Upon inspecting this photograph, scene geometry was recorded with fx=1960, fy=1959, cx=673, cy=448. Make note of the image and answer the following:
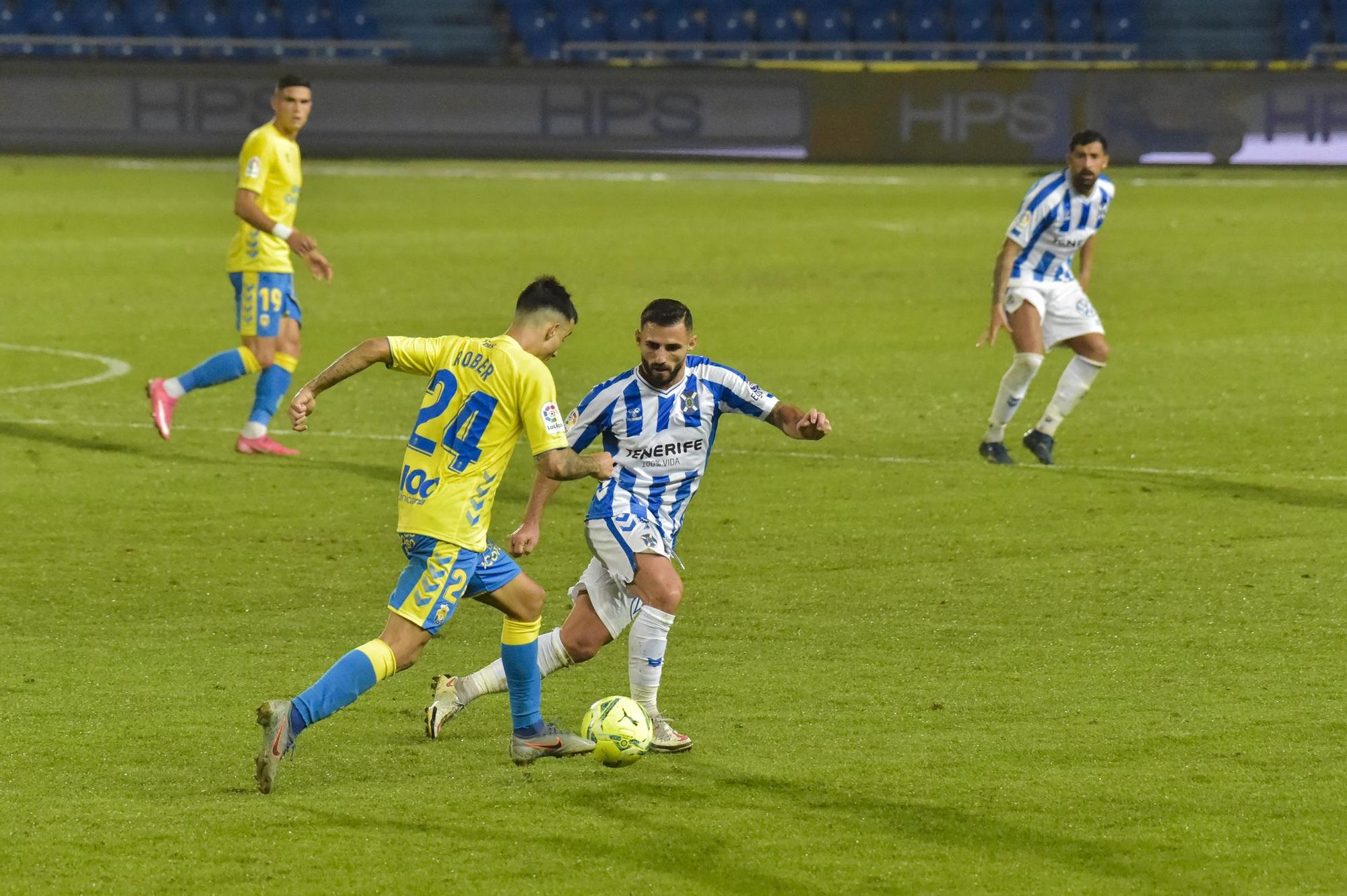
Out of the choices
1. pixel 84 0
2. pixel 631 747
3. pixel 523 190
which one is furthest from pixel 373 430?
pixel 84 0

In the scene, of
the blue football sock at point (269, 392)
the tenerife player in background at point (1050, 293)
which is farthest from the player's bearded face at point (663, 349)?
the blue football sock at point (269, 392)

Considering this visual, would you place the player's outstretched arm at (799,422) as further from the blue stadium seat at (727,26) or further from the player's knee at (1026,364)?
the blue stadium seat at (727,26)

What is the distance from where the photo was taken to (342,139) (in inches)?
1330

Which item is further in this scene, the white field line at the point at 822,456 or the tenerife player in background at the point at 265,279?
the tenerife player in background at the point at 265,279

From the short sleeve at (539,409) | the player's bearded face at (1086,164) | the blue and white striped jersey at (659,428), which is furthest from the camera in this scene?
the player's bearded face at (1086,164)

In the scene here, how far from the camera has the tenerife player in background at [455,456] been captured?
610 centimetres

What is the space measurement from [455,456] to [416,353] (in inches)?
14.4

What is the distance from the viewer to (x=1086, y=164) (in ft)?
39.0

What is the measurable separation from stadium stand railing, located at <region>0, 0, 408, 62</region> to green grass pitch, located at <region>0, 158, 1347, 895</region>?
18.8 metres

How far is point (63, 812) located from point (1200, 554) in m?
5.77

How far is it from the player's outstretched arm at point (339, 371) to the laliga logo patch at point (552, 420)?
0.55 m

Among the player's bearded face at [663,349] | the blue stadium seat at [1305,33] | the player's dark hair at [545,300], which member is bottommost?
the player's bearded face at [663,349]

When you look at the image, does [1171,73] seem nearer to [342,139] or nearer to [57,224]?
[342,139]

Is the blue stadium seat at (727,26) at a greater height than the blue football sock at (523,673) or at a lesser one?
greater
